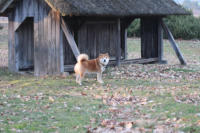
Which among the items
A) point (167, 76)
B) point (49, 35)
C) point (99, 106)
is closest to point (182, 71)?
point (167, 76)

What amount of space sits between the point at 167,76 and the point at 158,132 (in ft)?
28.8

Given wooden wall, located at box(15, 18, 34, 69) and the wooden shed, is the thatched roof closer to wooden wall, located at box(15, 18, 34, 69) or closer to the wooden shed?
the wooden shed

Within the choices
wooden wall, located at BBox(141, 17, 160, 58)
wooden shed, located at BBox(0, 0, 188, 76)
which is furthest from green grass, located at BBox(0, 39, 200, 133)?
wooden wall, located at BBox(141, 17, 160, 58)

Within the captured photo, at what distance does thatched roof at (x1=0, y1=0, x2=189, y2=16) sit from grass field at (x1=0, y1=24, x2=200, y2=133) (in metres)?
2.44

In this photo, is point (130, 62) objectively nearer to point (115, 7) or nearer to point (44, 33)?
point (115, 7)

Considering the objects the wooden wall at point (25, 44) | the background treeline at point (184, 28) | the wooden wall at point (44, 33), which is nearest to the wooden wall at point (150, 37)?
the wooden wall at point (25, 44)

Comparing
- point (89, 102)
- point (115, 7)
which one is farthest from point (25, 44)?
point (89, 102)

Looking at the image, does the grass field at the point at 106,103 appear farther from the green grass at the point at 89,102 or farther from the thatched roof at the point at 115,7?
the thatched roof at the point at 115,7

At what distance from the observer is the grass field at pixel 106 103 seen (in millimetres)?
7855

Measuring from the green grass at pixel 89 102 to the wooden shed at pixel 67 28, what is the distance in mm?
1329

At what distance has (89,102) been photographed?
34.6 feet

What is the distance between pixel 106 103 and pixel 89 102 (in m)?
0.49

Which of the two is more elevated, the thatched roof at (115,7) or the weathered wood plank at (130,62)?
the thatched roof at (115,7)

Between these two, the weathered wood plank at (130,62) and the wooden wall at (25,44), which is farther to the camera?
the wooden wall at (25,44)
